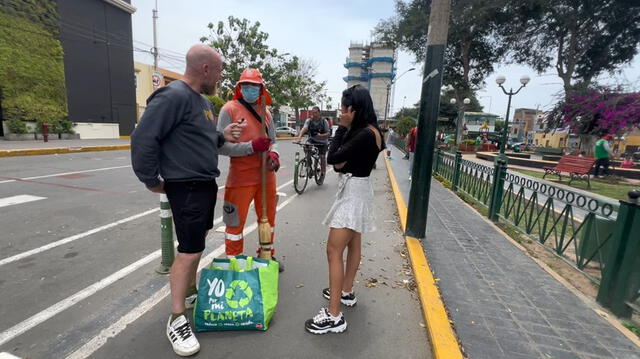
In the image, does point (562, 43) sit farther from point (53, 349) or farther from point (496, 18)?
point (53, 349)

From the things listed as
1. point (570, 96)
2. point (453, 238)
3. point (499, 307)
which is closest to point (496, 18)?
point (570, 96)

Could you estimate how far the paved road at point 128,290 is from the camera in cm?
226

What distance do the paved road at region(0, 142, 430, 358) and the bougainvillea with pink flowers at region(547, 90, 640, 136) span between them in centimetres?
1479

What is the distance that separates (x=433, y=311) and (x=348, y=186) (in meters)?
1.31

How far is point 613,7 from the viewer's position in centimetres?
2016

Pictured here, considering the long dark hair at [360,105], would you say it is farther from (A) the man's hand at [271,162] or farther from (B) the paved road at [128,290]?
(B) the paved road at [128,290]

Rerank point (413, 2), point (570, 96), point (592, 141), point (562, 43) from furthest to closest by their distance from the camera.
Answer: point (413, 2)
point (562, 43)
point (592, 141)
point (570, 96)

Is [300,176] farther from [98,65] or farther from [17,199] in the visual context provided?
[98,65]

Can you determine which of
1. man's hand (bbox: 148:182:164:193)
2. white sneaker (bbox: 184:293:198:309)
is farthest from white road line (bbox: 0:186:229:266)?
man's hand (bbox: 148:182:164:193)

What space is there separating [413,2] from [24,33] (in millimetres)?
26633

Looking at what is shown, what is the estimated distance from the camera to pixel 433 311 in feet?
8.90

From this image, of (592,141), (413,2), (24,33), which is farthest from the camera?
(413,2)

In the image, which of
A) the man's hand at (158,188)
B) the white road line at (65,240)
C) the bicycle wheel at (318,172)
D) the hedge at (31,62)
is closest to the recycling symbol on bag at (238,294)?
the man's hand at (158,188)

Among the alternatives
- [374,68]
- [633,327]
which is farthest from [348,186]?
[374,68]
